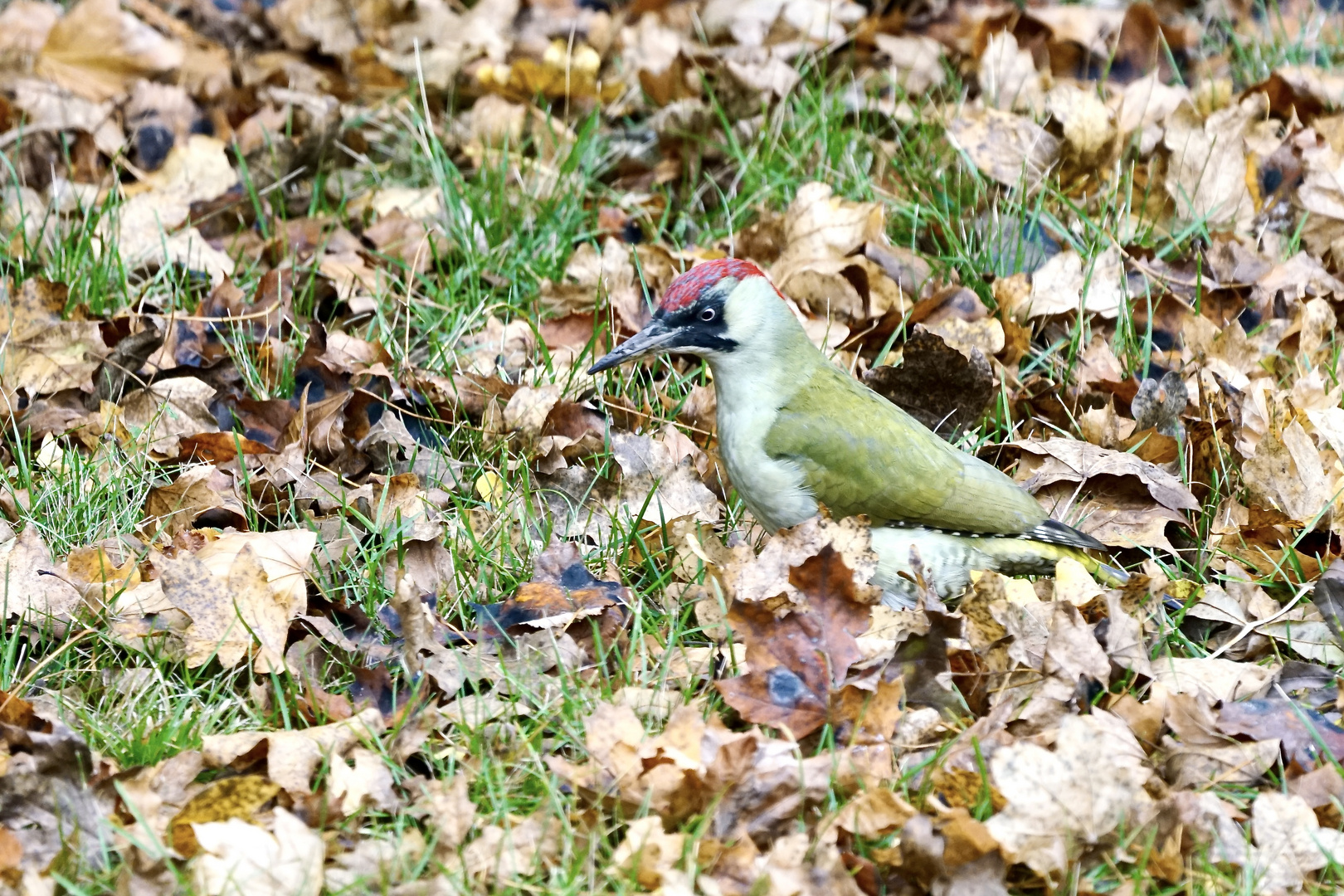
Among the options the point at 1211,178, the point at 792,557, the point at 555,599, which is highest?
the point at 1211,178

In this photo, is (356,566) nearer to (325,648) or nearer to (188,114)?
(325,648)

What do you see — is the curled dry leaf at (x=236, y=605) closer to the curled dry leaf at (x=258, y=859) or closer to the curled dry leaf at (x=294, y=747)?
the curled dry leaf at (x=294, y=747)

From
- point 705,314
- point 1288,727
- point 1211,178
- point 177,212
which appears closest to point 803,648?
point 1288,727

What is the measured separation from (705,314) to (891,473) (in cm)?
62

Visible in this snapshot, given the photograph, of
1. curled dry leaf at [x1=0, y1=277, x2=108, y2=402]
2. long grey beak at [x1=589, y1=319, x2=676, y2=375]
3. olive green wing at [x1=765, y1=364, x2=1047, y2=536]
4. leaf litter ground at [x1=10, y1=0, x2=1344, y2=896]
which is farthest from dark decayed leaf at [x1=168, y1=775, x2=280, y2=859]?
curled dry leaf at [x1=0, y1=277, x2=108, y2=402]

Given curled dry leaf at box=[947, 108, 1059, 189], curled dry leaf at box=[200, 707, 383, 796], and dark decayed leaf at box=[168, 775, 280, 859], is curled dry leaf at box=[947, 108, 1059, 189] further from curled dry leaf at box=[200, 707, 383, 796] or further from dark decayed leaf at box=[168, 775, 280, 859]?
dark decayed leaf at box=[168, 775, 280, 859]

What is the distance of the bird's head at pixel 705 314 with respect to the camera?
366 cm

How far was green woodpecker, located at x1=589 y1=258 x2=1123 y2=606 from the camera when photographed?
354cm

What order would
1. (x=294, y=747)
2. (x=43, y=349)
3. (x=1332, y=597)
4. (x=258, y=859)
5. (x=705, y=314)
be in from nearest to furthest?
(x=258, y=859), (x=294, y=747), (x=1332, y=597), (x=705, y=314), (x=43, y=349)

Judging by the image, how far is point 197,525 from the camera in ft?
12.1

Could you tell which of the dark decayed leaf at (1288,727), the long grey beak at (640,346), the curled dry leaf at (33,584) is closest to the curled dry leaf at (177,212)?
the curled dry leaf at (33,584)

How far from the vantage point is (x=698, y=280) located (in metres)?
3.65

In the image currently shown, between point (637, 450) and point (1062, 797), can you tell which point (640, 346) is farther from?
point (1062, 797)

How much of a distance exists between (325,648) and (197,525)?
29.3 inches
